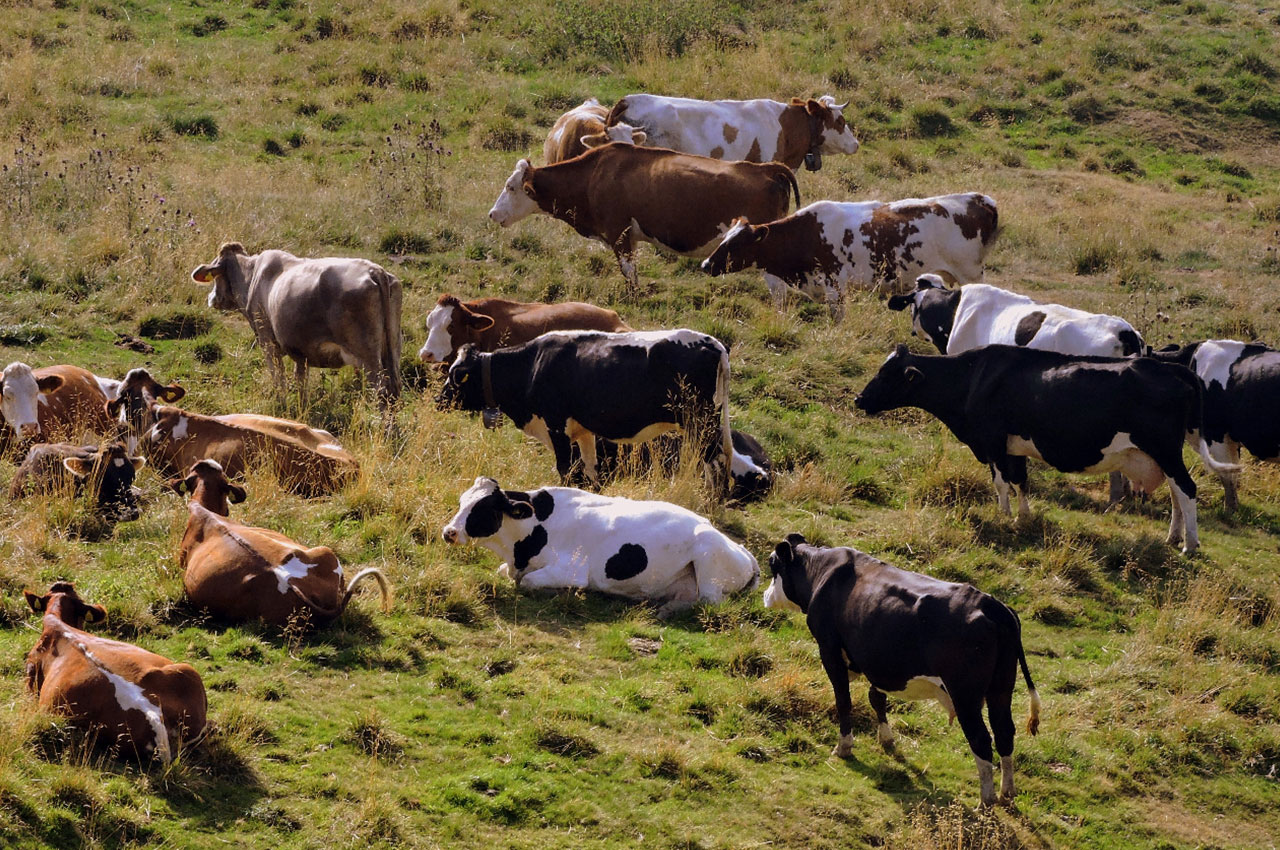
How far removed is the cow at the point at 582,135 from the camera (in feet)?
61.9

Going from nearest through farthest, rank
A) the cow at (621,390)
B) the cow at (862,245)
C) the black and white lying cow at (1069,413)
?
the black and white lying cow at (1069,413), the cow at (621,390), the cow at (862,245)

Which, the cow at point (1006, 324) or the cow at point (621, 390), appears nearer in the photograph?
the cow at point (621, 390)

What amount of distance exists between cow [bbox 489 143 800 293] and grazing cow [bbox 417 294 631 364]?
2935 mm

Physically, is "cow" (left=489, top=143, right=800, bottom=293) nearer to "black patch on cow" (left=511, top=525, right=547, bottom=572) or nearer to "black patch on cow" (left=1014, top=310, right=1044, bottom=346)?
"black patch on cow" (left=1014, top=310, right=1044, bottom=346)

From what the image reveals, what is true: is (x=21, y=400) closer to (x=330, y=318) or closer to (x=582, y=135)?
(x=330, y=318)

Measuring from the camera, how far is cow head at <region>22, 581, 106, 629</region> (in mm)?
7340

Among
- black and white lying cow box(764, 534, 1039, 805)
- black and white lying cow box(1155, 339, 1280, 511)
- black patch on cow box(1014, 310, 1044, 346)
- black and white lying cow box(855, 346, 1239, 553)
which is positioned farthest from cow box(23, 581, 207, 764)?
black and white lying cow box(1155, 339, 1280, 511)

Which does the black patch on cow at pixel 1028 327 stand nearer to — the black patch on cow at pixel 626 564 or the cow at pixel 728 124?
the black patch on cow at pixel 626 564

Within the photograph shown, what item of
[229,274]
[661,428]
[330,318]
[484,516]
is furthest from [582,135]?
[484,516]

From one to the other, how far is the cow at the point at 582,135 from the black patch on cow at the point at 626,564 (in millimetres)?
10214

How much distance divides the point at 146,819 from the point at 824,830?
326 centimetres

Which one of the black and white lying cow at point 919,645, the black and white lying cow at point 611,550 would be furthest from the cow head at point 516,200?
the black and white lying cow at point 919,645

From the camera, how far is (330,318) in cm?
1273

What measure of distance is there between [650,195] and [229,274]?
537 centimetres
